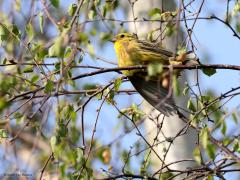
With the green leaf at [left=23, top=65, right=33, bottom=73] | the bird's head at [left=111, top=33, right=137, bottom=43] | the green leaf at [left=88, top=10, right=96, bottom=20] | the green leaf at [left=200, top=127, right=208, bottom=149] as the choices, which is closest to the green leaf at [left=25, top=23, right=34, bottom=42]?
the green leaf at [left=23, top=65, right=33, bottom=73]

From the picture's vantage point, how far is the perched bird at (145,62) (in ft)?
14.8

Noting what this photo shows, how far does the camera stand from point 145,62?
499 centimetres

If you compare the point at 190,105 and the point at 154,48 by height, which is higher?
the point at 154,48

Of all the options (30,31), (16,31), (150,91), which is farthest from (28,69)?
(150,91)

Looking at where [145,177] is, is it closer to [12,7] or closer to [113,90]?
[113,90]

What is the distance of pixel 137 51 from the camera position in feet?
16.6

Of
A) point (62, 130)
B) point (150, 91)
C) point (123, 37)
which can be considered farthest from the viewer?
point (123, 37)

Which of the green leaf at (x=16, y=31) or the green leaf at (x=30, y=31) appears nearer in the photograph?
the green leaf at (x=30, y=31)

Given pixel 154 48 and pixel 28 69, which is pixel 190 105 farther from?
pixel 154 48

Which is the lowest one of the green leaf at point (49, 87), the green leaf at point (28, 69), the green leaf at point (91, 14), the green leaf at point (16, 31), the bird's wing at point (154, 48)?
the green leaf at point (49, 87)

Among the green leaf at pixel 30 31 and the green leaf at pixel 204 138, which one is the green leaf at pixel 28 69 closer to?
the green leaf at pixel 30 31

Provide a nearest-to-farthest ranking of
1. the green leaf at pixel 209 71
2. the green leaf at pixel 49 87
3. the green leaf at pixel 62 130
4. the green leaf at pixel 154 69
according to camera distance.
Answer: the green leaf at pixel 154 69, the green leaf at pixel 62 130, the green leaf at pixel 49 87, the green leaf at pixel 209 71

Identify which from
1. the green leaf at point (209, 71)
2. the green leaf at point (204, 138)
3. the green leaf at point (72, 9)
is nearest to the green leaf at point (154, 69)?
the green leaf at point (204, 138)

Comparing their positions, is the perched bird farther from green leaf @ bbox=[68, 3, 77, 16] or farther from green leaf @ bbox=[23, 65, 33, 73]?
green leaf @ bbox=[23, 65, 33, 73]
